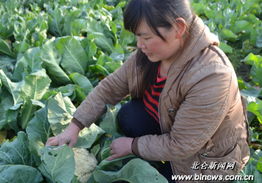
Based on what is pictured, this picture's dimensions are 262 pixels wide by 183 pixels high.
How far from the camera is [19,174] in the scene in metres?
1.83

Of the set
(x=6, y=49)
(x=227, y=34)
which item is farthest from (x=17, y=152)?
(x=227, y=34)

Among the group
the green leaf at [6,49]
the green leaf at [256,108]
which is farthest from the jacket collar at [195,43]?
the green leaf at [6,49]

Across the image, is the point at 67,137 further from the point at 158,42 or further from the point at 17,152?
the point at 158,42

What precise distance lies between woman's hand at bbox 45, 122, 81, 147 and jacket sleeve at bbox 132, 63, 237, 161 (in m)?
0.51

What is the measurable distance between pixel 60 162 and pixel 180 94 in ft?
2.33

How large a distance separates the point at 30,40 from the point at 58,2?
5.14ft

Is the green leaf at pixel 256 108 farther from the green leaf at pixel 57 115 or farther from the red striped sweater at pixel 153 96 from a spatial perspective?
the green leaf at pixel 57 115

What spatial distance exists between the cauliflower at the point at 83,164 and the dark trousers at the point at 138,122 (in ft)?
1.06

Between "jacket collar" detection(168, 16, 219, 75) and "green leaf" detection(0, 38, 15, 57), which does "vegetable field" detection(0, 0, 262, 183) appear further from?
"jacket collar" detection(168, 16, 219, 75)

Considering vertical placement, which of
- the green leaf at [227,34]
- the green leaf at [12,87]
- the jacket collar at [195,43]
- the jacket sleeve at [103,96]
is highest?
the jacket collar at [195,43]

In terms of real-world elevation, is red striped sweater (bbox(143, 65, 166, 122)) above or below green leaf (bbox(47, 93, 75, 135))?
above

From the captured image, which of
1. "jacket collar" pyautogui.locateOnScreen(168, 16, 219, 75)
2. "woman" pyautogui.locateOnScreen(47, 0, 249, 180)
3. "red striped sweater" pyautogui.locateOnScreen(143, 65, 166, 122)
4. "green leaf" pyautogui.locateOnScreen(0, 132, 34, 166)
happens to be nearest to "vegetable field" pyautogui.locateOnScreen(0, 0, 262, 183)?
"green leaf" pyautogui.locateOnScreen(0, 132, 34, 166)

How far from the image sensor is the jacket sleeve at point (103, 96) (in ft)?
6.39

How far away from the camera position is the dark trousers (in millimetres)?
2092
